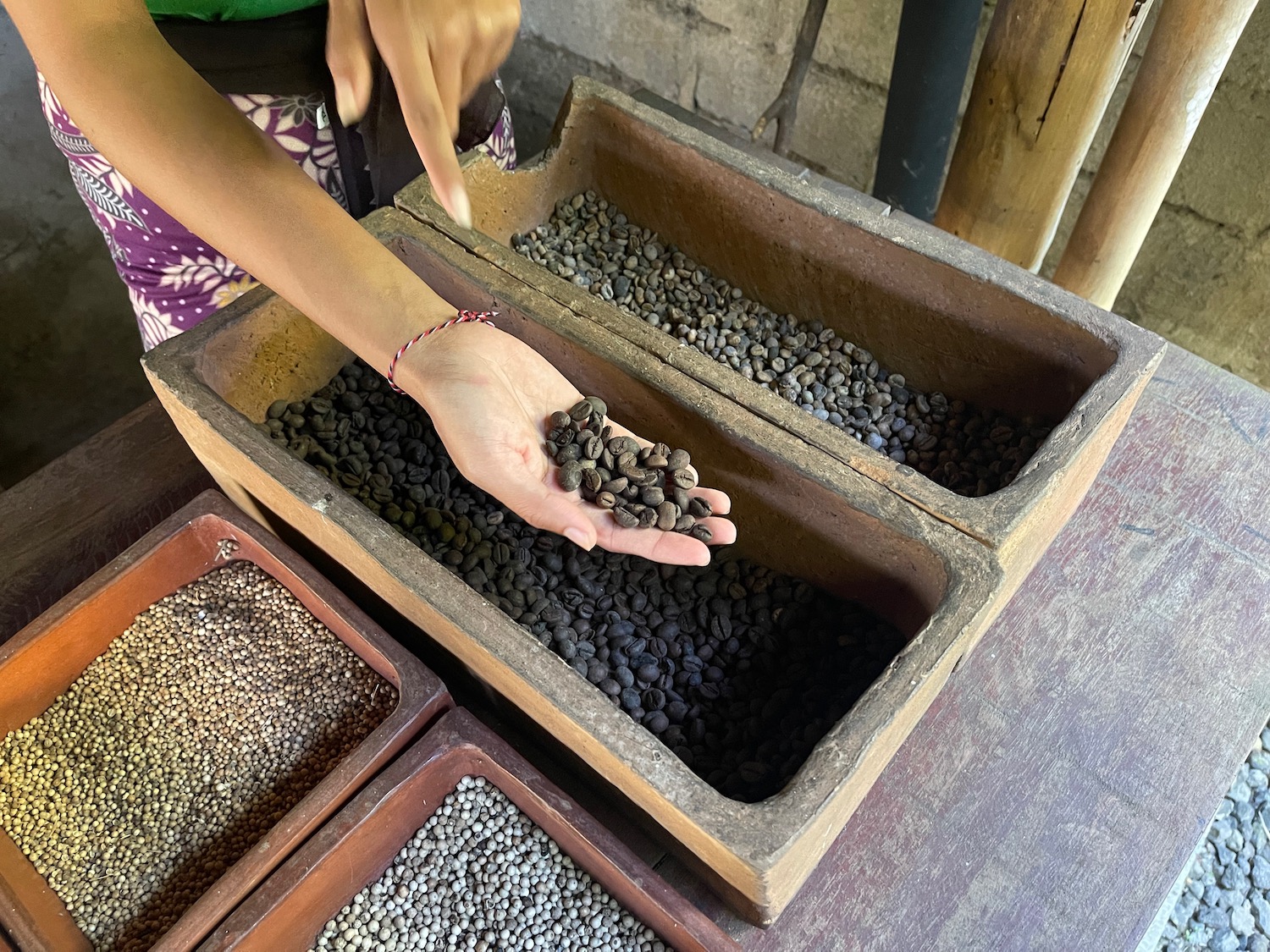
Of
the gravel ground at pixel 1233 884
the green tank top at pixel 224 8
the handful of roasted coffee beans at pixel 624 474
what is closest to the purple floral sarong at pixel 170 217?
the green tank top at pixel 224 8

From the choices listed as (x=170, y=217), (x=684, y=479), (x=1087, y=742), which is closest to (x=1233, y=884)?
(x=1087, y=742)

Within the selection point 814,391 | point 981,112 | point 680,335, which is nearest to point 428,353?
point 680,335

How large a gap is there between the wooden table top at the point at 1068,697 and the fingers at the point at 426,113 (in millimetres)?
671

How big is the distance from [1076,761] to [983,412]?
48cm

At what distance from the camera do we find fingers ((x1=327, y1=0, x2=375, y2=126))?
41.8 inches

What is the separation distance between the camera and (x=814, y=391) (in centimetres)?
130

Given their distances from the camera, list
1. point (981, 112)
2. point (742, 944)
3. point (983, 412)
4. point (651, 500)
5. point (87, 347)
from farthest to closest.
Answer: point (87, 347)
point (981, 112)
point (983, 412)
point (651, 500)
point (742, 944)

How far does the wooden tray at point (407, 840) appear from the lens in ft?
2.92

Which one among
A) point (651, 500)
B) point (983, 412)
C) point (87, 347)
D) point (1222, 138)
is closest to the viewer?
point (651, 500)

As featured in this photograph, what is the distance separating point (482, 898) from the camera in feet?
3.28

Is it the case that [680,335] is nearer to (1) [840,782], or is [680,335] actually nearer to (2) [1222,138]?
(1) [840,782]

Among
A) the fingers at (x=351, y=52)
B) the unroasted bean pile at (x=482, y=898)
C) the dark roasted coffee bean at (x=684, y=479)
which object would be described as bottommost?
the unroasted bean pile at (x=482, y=898)

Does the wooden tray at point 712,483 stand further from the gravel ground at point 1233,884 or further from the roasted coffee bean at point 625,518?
the gravel ground at point 1233,884

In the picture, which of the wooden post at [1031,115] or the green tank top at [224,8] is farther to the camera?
the wooden post at [1031,115]
